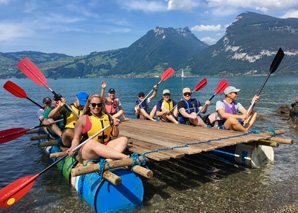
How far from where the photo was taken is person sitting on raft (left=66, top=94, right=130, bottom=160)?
18.4 feet

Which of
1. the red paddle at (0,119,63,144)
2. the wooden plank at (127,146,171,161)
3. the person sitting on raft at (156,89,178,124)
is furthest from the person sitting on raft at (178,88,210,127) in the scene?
the red paddle at (0,119,63,144)

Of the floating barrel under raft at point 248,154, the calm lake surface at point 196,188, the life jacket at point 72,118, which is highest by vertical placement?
the life jacket at point 72,118

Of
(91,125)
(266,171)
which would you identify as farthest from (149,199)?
(266,171)

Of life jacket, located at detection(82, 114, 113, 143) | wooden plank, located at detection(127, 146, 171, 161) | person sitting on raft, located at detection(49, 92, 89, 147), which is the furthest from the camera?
person sitting on raft, located at detection(49, 92, 89, 147)

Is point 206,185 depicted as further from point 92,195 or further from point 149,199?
point 92,195

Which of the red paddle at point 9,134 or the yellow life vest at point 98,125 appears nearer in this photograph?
the yellow life vest at point 98,125

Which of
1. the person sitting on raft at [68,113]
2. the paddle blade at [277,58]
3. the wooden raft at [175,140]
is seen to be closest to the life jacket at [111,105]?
the wooden raft at [175,140]

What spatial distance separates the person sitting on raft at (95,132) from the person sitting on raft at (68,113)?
5.56ft

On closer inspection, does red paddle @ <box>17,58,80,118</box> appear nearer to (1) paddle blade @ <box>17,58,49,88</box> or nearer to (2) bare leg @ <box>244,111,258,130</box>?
(1) paddle blade @ <box>17,58,49,88</box>

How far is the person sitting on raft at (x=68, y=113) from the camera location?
770 centimetres

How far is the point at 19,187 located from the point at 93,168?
7.86 ft

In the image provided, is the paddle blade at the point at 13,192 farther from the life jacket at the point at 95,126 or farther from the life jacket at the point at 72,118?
the life jacket at the point at 72,118

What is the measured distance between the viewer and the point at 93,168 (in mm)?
5102

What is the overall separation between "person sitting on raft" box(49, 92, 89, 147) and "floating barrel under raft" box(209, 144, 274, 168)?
553 cm
